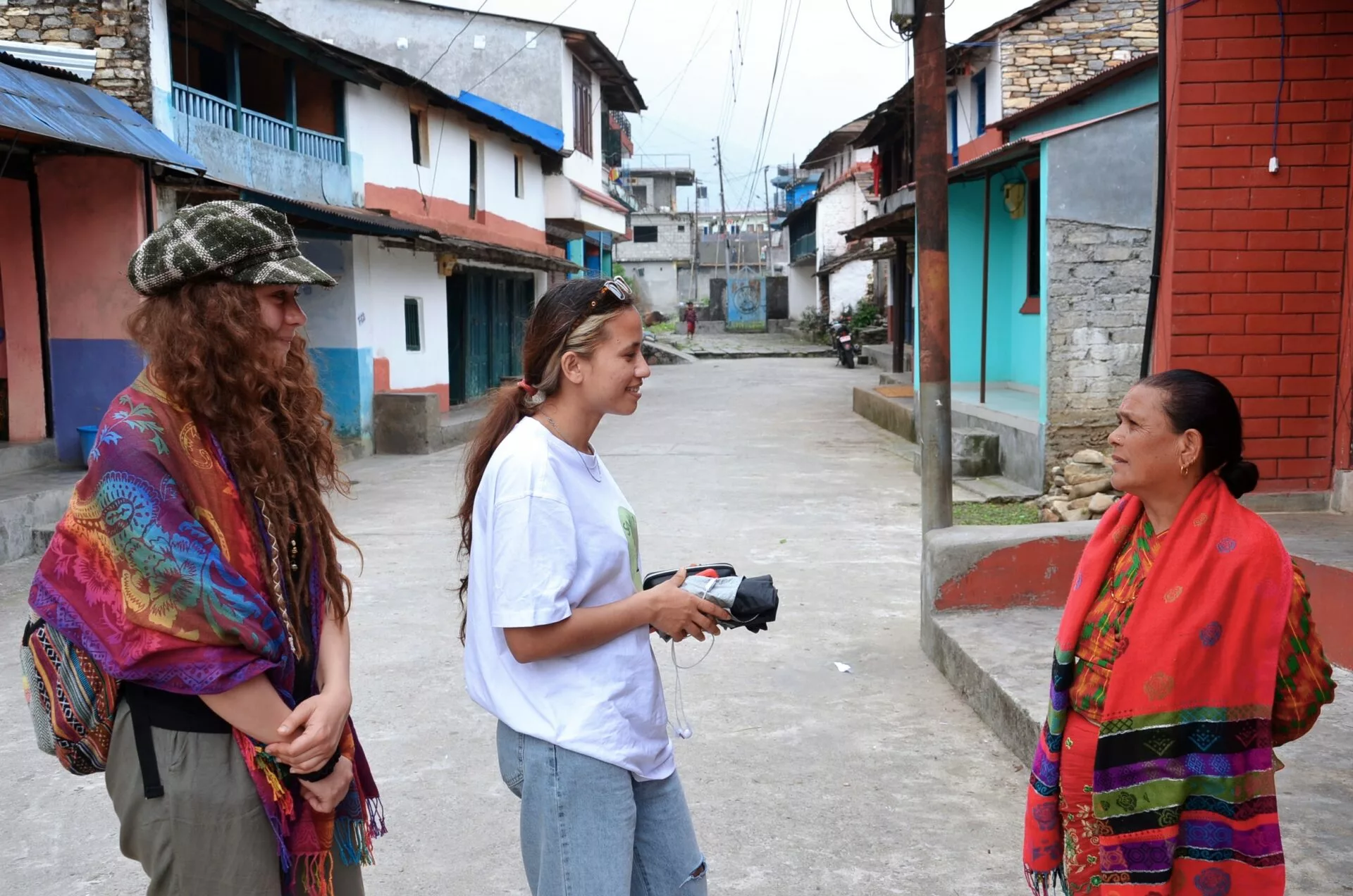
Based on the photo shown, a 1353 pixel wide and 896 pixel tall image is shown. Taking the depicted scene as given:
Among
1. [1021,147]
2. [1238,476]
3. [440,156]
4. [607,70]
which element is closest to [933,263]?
[1238,476]

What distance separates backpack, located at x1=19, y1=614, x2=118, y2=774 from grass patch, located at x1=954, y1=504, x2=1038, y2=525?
7780mm

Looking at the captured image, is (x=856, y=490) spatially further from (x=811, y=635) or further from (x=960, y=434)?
(x=811, y=635)

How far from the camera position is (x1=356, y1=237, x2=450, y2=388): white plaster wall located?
14891 millimetres

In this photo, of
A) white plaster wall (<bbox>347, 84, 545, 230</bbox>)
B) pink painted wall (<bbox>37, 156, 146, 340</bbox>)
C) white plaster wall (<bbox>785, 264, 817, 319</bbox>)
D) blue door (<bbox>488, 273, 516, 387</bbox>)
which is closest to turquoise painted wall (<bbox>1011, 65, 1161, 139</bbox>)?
white plaster wall (<bbox>347, 84, 545, 230</bbox>)

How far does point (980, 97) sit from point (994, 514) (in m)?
11.9

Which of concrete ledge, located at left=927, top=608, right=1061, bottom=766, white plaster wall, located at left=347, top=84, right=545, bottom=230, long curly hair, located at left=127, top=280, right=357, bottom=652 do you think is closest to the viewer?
long curly hair, located at left=127, top=280, right=357, bottom=652

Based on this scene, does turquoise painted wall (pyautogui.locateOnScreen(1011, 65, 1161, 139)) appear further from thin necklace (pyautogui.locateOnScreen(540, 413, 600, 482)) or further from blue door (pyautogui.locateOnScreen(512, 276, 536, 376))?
blue door (pyautogui.locateOnScreen(512, 276, 536, 376))

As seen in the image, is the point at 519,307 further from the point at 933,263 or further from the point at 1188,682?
the point at 1188,682

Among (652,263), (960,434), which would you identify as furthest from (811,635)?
→ (652,263)

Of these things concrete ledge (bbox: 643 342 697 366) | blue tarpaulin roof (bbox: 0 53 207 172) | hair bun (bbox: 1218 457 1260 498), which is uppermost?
blue tarpaulin roof (bbox: 0 53 207 172)

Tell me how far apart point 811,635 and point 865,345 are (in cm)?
2748

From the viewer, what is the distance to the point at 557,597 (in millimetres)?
1988

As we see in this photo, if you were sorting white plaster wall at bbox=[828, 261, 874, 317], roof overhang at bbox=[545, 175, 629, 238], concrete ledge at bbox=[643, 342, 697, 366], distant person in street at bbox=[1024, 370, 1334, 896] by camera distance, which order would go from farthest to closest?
white plaster wall at bbox=[828, 261, 874, 317] < concrete ledge at bbox=[643, 342, 697, 366] < roof overhang at bbox=[545, 175, 629, 238] < distant person in street at bbox=[1024, 370, 1334, 896]

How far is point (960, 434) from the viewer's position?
37.4ft
